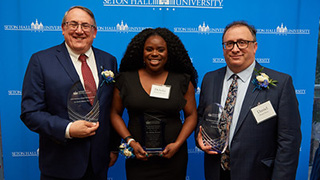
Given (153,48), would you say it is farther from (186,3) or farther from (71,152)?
(186,3)

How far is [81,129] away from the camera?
1.67 metres

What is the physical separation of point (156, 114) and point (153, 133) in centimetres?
16

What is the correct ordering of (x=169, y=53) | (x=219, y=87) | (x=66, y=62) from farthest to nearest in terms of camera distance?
1. (x=169, y=53)
2. (x=219, y=87)
3. (x=66, y=62)

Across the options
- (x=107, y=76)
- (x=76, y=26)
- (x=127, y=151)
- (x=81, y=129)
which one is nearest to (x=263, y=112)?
(x=127, y=151)

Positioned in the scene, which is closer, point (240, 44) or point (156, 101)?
point (240, 44)

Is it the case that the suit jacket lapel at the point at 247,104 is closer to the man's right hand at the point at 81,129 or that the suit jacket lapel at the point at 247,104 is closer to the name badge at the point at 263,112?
the name badge at the point at 263,112

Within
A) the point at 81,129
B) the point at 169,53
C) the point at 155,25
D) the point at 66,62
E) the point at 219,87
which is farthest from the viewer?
the point at 155,25

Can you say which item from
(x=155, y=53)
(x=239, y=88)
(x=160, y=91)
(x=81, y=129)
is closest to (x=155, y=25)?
(x=155, y=53)

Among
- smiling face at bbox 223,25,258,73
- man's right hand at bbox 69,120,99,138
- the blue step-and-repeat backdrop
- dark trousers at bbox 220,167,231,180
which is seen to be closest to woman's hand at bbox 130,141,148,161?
man's right hand at bbox 69,120,99,138

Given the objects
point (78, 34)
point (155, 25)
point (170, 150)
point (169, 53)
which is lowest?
point (170, 150)

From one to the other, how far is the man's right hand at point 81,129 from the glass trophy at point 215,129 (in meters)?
0.84

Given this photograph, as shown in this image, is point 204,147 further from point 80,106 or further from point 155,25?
point 155,25

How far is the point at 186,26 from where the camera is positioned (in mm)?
3035

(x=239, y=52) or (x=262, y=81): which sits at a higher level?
(x=239, y=52)
